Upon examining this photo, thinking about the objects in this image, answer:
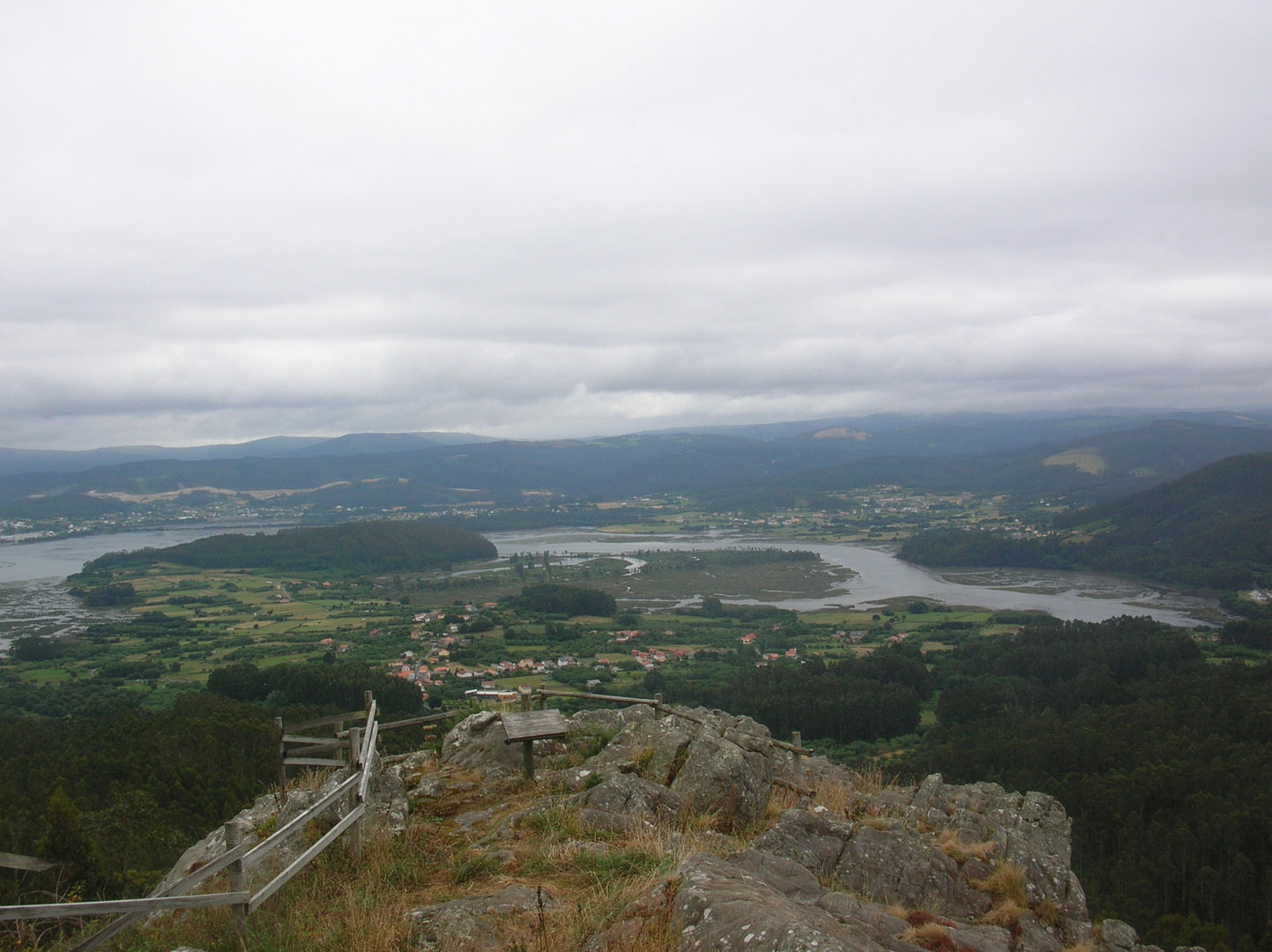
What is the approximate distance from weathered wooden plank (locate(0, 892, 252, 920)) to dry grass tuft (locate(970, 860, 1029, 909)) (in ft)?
23.4

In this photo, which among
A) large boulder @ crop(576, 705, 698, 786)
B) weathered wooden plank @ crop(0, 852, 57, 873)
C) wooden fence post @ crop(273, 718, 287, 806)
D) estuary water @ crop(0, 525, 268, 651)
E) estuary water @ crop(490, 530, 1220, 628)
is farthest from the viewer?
estuary water @ crop(490, 530, 1220, 628)

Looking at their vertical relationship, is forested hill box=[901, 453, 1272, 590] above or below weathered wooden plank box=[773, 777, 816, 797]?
A: below

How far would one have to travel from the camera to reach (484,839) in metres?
7.85

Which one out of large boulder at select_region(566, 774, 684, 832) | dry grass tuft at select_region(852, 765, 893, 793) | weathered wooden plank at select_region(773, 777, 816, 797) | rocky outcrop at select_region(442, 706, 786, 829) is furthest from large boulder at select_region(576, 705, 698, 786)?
dry grass tuft at select_region(852, 765, 893, 793)

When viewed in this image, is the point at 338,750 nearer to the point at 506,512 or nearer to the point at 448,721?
the point at 448,721

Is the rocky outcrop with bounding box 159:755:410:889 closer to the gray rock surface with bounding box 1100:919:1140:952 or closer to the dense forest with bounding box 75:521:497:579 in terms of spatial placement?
the gray rock surface with bounding box 1100:919:1140:952

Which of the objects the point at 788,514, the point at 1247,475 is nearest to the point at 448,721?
the point at 1247,475

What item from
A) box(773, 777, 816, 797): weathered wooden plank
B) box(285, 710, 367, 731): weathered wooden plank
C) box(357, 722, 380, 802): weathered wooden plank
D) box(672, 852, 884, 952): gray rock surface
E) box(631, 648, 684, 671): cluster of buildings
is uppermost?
box(672, 852, 884, 952): gray rock surface

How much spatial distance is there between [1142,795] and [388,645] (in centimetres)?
5186

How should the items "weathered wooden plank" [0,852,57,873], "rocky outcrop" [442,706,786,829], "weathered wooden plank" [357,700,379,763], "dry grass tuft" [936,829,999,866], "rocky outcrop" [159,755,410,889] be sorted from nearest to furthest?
"weathered wooden plank" [0,852,57,873], "rocky outcrop" [159,755,410,889], "weathered wooden plank" [357,700,379,763], "dry grass tuft" [936,829,999,866], "rocky outcrop" [442,706,786,829]

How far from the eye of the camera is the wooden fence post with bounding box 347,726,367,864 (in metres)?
6.93

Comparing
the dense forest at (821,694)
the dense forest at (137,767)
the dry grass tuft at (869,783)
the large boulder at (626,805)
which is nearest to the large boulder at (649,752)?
the large boulder at (626,805)

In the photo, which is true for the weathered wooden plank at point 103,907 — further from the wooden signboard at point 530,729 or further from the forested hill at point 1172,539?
the forested hill at point 1172,539

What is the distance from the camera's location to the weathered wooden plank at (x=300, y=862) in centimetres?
506
